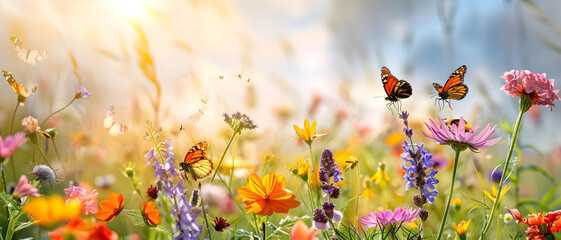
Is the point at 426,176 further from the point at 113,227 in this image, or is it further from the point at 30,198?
the point at 113,227

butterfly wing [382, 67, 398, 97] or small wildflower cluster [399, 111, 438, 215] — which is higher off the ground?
butterfly wing [382, 67, 398, 97]

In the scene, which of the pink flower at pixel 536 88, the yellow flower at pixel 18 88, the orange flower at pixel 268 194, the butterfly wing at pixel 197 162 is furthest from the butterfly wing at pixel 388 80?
the yellow flower at pixel 18 88

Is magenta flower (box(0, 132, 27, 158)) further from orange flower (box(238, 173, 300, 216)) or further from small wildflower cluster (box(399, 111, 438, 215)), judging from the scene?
small wildflower cluster (box(399, 111, 438, 215))

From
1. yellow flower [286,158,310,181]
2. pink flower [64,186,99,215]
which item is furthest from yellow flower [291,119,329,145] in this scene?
pink flower [64,186,99,215]

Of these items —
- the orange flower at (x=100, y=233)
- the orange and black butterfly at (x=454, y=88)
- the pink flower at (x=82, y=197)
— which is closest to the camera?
the orange flower at (x=100, y=233)

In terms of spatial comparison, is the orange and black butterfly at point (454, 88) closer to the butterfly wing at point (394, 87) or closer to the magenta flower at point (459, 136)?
the butterfly wing at point (394, 87)

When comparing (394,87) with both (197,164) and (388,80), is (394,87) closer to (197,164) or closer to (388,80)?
(388,80)
